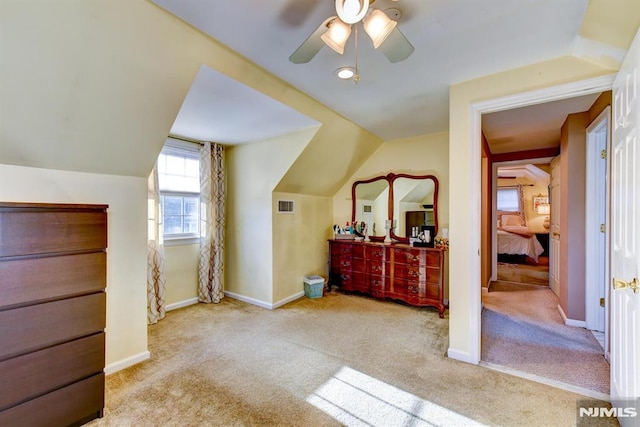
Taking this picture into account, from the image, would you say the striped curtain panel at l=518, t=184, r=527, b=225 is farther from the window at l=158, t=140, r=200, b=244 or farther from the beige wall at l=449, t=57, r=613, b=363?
the window at l=158, t=140, r=200, b=244

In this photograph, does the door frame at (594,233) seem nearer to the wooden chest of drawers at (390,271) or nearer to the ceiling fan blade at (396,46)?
the wooden chest of drawers at (390,271)

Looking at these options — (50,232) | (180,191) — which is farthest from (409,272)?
(50,232)

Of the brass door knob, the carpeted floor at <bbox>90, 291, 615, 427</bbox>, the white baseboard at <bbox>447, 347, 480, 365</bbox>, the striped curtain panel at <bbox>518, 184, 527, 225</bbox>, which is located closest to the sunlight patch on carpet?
the carpeted floor at <bbox>90, 291, 615, 427</bbox>

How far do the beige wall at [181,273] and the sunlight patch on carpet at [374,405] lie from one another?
2.47 m

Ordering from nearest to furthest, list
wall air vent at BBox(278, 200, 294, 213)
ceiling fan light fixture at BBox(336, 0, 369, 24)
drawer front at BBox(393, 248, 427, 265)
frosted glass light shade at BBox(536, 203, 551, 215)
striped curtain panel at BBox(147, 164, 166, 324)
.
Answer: ceiling fan light fixture at BBox(336, 0, 369, 24) → striped curtain panel at BBox(147, 164, 166, 324) → drawer front at BBox(393, 248, 427, 265) → wall air vent at BBox(278, 200, 294, 213) → frosted glass light shade at BBox(536, 203, 551, 215)

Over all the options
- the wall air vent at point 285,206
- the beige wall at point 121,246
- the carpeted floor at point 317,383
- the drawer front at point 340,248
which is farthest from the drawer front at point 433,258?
the beige wall at point 121,246

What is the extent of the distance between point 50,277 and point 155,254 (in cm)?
169

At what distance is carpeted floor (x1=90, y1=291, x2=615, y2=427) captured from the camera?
170cm

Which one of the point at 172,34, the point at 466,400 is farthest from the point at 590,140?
the point at 172,34

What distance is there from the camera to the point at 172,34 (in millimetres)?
1669

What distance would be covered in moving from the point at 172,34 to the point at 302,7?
0.80m

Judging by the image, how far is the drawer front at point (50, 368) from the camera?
142 cm

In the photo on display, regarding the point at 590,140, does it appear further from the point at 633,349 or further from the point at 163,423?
the point at 163,423

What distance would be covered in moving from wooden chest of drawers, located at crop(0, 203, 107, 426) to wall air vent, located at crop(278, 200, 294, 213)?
2.14 m
